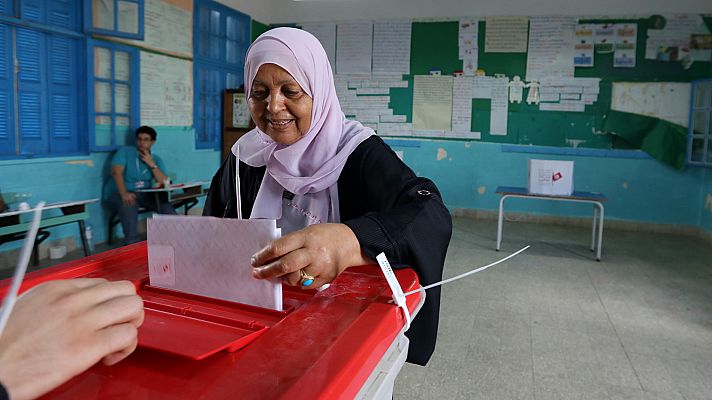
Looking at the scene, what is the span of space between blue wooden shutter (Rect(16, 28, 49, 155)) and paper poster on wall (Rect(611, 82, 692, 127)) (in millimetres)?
5784

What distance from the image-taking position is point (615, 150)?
6090 mm

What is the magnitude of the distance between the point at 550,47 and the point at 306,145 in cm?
576

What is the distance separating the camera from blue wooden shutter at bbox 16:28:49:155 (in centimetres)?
370

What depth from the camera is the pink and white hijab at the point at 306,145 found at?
1.17 meters

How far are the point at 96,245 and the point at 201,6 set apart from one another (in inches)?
109

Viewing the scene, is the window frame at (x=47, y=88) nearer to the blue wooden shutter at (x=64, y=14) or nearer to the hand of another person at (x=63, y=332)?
the blue wooden shutter at (x=64, y=14)

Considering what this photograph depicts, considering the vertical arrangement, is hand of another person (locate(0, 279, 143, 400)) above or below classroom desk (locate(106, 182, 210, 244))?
above

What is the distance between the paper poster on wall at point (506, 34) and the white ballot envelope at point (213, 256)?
619cm

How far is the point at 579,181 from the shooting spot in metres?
6.23

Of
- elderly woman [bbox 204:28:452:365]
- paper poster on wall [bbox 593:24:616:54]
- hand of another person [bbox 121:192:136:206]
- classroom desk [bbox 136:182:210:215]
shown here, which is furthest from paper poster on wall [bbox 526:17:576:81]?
elderly woman [bbox 204:28:452:365]

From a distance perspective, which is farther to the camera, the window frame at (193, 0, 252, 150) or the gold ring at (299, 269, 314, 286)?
the window frame at (193, 0, 252, 150)

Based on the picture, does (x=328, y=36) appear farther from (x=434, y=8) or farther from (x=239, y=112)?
→ (x=239, y=112)

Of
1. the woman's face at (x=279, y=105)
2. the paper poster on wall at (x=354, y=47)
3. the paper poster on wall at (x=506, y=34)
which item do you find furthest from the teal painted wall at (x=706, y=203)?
the woman's face at (x=279, y=105)

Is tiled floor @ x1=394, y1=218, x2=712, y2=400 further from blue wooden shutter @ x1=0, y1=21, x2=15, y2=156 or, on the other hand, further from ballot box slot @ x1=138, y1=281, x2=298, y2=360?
blue wooden shutter @ x1=0, y1=21, x2=15, y2=156
